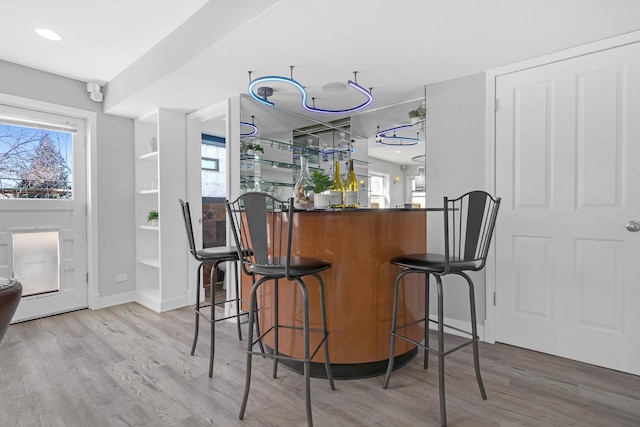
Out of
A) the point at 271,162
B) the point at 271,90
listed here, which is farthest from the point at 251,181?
the point at 271,90

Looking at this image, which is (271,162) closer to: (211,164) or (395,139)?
(395,139)

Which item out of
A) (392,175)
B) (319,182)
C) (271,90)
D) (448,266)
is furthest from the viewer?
(392,175)

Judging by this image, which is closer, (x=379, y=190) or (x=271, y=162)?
(x=271, y=162)

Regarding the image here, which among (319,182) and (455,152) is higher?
(455,152)

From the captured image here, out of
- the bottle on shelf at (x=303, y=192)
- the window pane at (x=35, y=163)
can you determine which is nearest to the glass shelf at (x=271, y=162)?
the bottle on shelf at (x=303, y=192)

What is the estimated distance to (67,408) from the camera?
1889 mm

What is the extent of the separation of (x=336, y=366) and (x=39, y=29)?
3323mm

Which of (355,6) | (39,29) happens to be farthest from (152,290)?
(355,6)

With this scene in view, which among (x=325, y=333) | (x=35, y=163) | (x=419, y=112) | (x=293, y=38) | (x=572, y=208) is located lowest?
(x=325, y=333)

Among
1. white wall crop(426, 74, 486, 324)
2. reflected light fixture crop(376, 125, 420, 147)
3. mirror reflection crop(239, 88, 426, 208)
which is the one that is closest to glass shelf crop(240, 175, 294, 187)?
mirror reflection crop(239, 88, 426, 208)

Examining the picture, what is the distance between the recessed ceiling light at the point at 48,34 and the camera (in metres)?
2.64

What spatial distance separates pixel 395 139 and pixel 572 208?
5.24 feet

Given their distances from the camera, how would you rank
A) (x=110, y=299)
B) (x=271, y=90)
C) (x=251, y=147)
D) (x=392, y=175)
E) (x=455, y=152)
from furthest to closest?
(x=110, y=299)
(x=392, y=175)
(x=251, y=147)
(x=271, y=90)
(x=455, y=152)

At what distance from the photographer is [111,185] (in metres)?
3.89
